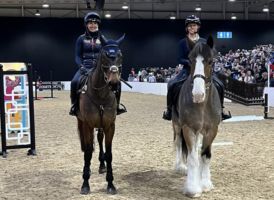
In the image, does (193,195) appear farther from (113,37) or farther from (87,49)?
(113,37)

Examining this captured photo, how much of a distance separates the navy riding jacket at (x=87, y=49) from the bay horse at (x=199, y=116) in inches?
57.9

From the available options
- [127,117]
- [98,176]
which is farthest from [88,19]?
[127,117]

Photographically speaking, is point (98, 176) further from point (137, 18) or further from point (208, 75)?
point (137, 18)

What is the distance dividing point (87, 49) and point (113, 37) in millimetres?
35416

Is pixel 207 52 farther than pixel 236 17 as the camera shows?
No

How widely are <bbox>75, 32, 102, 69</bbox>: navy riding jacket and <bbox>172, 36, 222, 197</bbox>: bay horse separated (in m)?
1.47

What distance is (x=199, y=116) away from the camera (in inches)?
221

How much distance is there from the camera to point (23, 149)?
951 centimetres

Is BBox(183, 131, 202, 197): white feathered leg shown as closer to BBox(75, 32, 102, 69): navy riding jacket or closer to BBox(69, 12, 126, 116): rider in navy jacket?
BBox(69, 12, 126, 116): rider in navy jacket

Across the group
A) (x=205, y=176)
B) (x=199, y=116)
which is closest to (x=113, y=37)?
(x=205, y=176)

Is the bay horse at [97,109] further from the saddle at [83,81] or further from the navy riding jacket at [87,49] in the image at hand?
the navy riding jacket at [87,49]

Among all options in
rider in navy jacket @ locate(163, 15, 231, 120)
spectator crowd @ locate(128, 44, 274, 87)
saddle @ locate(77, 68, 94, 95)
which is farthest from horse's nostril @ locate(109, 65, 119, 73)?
spectator crowd @ locate(128, 44, 274, 87)

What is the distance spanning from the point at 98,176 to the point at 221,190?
6.59 feet

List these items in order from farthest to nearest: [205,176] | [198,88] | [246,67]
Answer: [246,67] → [205,176] → [198,88]
